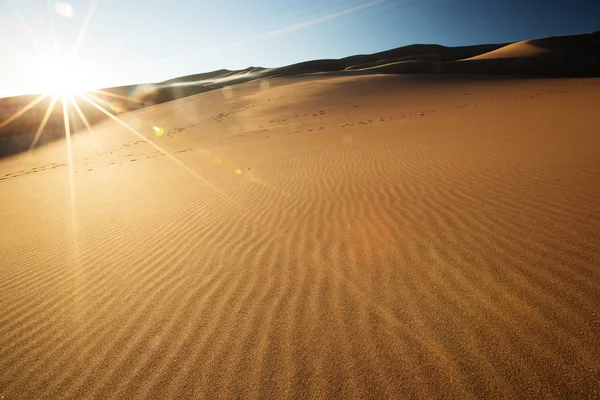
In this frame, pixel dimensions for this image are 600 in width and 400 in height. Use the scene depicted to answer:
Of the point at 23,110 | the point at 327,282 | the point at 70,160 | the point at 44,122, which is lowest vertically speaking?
the point at 327,282

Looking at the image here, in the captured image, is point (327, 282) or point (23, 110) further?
point (23, 110)

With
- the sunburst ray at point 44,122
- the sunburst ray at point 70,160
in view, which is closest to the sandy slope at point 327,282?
the sunburst ray at point 70,160

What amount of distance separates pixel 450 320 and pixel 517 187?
3634 mm

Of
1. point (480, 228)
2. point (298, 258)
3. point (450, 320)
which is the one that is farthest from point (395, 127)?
point (450, 320)

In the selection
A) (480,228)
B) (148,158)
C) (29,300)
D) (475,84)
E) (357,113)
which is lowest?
(29,300)

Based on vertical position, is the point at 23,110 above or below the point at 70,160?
above

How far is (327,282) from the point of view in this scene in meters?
3.12

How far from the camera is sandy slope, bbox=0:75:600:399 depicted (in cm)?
211

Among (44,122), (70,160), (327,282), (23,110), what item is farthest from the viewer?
(23,110)

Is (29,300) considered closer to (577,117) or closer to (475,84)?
(577,117)

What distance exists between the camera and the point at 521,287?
2.63m

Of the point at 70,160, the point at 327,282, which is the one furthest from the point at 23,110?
the point at 327,282

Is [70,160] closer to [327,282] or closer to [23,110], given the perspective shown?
[327,282]

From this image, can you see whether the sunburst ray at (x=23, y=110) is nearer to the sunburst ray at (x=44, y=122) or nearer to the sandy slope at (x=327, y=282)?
the sunburst ray at (x=44, y=122)
